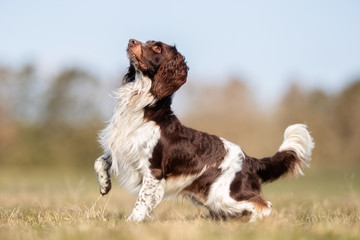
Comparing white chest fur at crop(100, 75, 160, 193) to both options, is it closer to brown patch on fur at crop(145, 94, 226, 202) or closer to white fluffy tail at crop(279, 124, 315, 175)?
brown patch on fur at crop(145, 94, 226, 202)

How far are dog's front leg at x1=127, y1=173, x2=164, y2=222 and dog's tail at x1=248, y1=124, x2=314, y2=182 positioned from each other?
4.52 ft

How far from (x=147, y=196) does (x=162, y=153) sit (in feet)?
Result: 1.77

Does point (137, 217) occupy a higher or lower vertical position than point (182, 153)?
lower

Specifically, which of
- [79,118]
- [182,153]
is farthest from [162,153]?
[79,118]

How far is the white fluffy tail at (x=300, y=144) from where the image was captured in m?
6.65

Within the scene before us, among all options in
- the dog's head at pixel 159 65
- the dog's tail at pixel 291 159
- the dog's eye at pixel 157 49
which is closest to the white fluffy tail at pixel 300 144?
the dog's tail at pixel 291 159

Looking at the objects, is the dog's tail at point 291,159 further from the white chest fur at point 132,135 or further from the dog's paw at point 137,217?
the dog's paw at point 137,217

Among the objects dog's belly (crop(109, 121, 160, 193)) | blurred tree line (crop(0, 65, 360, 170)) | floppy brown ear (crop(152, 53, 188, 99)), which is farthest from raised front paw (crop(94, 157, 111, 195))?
blurred tree line (crop(0, 65, 360, 170))

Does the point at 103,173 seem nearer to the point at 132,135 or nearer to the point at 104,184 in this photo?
the point at 104,184

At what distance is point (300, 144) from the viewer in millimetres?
6688

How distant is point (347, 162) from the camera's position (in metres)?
48.4

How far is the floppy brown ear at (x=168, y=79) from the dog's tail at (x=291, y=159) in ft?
4.79

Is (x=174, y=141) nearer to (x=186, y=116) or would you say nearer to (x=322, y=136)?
(x=186, y=116)

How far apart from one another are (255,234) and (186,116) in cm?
3754
